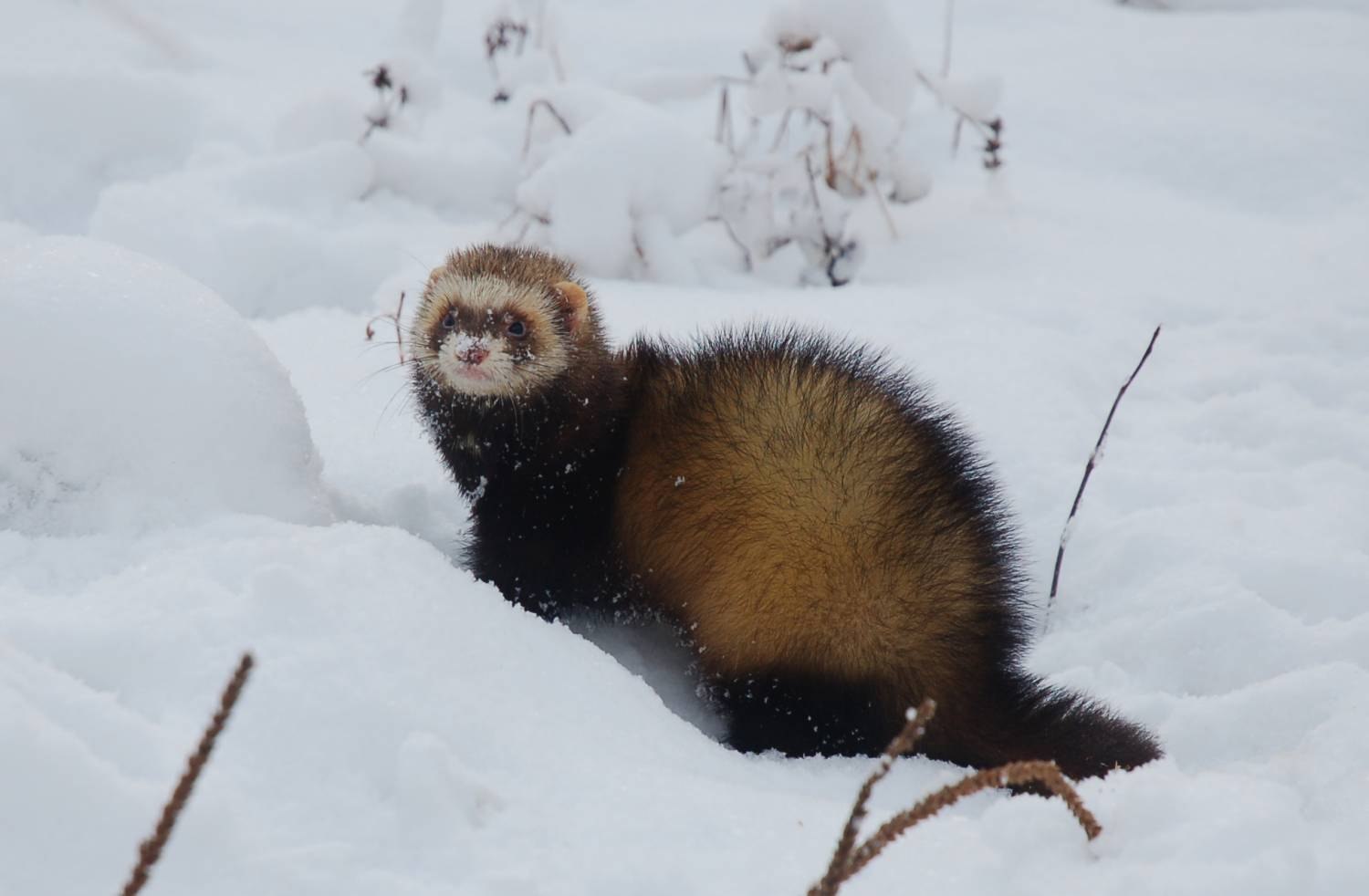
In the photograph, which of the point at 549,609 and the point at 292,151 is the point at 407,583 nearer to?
the point at 549,609

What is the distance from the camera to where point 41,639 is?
1378 mm

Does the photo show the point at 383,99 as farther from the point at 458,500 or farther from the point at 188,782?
the point at 188,782

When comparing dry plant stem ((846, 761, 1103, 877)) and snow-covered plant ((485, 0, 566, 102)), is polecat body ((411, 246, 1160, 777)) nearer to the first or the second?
dry plant stem ((846, 761, 1103, 877))

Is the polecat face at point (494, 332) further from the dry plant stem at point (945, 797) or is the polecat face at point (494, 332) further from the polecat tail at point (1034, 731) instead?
the dry plant stem at point (945, 797)

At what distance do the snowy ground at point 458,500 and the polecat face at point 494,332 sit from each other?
307mm

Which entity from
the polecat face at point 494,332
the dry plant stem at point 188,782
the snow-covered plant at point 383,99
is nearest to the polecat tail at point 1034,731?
the polecat face at point 494,332

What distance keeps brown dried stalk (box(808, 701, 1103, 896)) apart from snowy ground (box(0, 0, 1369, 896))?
0.59 ft

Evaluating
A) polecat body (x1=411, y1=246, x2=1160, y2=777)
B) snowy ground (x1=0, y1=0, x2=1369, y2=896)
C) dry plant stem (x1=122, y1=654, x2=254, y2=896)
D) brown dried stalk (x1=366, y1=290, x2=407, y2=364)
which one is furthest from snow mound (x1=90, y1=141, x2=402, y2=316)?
dry plant stem (x1=122, y1=654, x2=254, y2=896)

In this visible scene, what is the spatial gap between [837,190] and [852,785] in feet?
9.39

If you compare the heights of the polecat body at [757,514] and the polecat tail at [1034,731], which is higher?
the polecat body at [757,514]

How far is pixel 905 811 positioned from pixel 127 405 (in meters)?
1.41

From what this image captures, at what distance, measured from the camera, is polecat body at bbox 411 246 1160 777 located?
84.0 inches

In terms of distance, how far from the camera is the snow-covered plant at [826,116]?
396cm

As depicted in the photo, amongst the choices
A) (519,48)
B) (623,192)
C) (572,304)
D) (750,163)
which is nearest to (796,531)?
(572,304)
